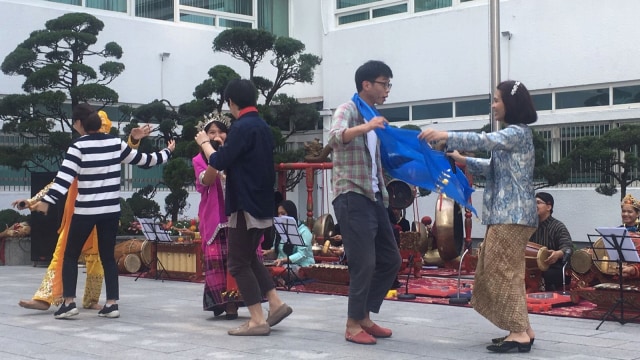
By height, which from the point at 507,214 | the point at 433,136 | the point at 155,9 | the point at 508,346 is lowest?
the point at 508,346

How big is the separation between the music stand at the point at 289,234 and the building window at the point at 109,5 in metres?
10.9

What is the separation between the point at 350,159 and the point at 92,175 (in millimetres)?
2488

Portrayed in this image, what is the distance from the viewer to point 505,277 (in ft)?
19.1

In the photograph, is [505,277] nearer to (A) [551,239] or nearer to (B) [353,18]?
(A) [551,239]

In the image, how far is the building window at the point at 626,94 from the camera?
16000mm

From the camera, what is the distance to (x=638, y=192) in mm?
15594

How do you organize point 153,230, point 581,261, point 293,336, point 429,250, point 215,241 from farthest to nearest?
point 429,250 → point 153,230 → point 581,261 → point 215,241 → point 293,336

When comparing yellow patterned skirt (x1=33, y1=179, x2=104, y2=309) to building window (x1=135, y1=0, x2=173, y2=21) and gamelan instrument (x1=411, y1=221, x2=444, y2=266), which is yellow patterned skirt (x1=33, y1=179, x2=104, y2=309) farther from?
building window (x1=135, y1=0, x2=173, y2=21)

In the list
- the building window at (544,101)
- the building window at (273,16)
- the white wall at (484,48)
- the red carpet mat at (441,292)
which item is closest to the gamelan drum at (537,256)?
the red carpet mat at (441,292)

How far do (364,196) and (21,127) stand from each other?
9693mm

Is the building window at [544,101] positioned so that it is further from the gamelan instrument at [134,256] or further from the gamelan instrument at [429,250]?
the gamelan instrument at [134,256]

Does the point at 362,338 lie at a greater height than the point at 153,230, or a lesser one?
lesser

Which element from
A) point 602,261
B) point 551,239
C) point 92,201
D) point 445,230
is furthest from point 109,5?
point 602,261

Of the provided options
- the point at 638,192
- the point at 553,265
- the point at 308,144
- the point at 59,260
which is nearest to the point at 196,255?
the point at 308,144
